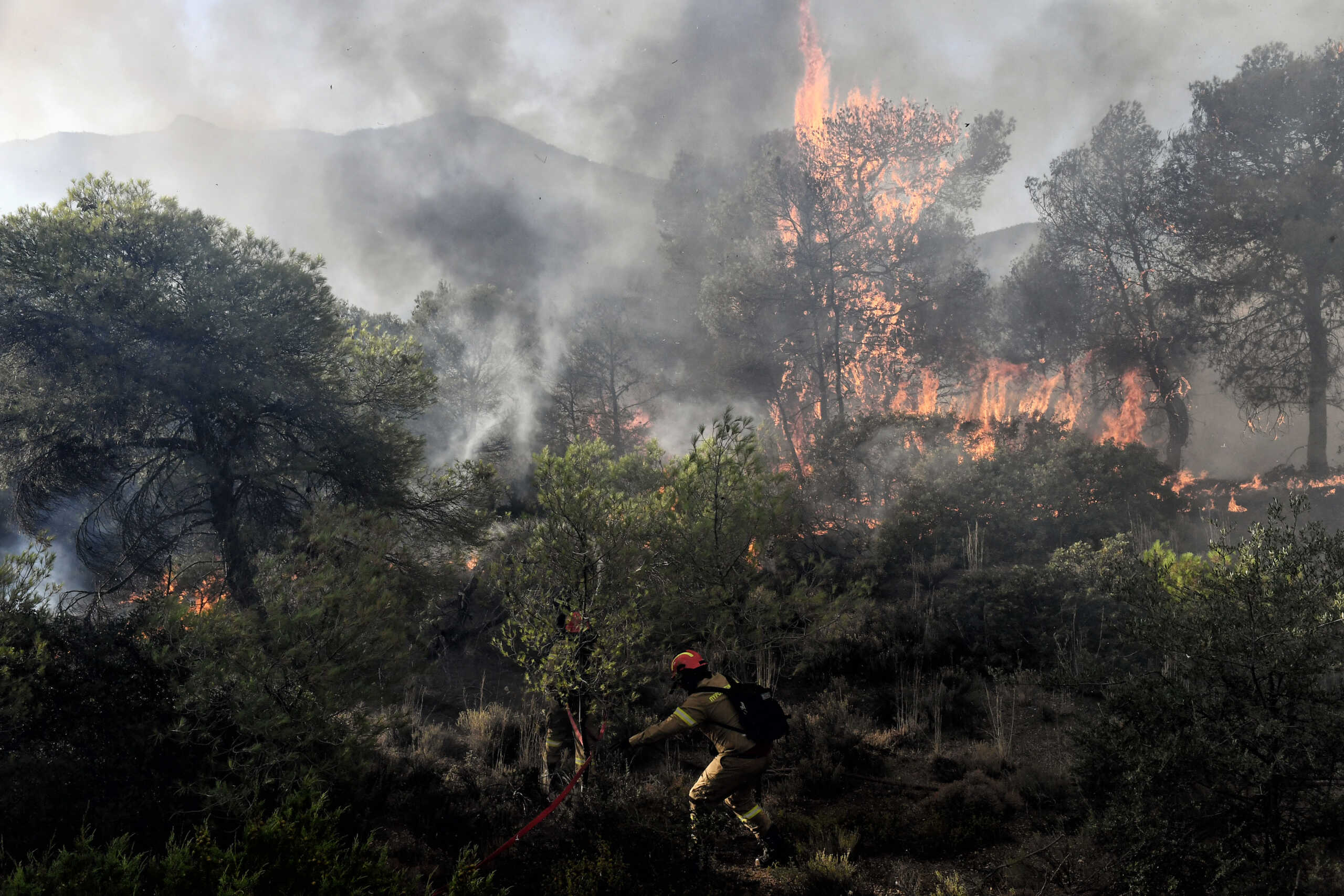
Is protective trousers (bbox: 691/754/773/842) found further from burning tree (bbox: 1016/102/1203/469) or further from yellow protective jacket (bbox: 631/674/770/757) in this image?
burning tree (bbox: 1016/102/1203/469)

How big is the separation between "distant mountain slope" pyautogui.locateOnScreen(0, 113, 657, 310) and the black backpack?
152ft

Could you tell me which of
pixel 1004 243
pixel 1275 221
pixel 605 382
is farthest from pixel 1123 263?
pixel 1004 243

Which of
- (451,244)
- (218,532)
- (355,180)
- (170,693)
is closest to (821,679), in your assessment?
(170,693)

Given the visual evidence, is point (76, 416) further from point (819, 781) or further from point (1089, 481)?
point (1089, 481)

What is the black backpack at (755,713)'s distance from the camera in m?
5.97

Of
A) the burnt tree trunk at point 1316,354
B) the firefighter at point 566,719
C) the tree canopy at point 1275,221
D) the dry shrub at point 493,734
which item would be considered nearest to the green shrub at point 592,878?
the firefighter at point 566,719

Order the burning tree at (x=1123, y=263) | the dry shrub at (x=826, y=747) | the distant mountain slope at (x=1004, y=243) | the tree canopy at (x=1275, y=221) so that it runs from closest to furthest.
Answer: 1. the dry shrub at (x=826, y=747)
2. the tree canopy at (x=1275, y=221)
3. the burning tree at (x=1123, y=263)
4. the distant mountain slope at (x=1004, y=243)

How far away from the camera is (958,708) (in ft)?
34.7

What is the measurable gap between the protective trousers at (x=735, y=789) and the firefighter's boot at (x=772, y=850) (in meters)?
0.05

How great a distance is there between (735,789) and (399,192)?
109 m

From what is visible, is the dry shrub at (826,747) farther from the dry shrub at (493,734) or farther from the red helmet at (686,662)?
the dry shrub at (493,734)

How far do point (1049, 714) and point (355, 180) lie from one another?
115279 mm

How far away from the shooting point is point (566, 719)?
7836 mm

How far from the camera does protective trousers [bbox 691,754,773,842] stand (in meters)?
6.06
